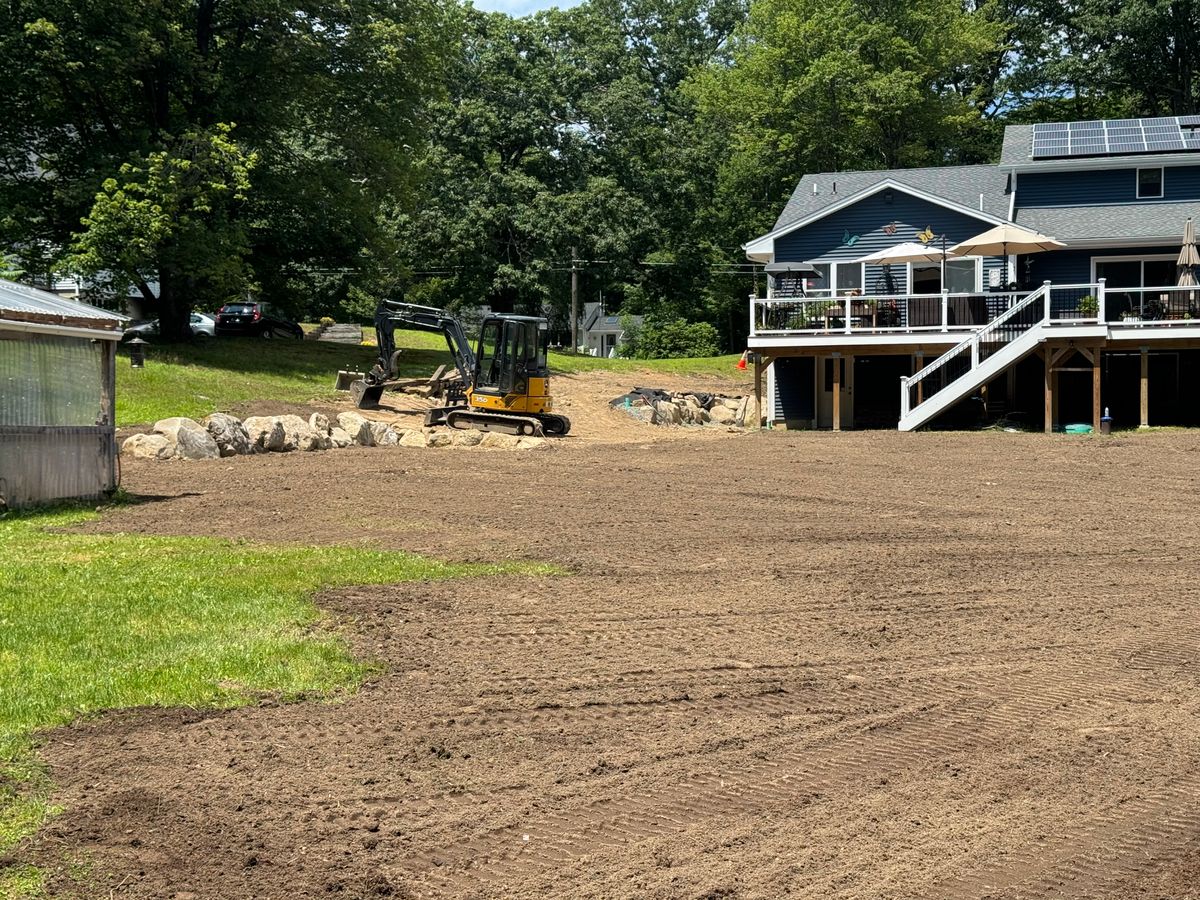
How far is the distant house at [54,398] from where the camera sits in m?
15.1

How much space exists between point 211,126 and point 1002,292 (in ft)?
69.8

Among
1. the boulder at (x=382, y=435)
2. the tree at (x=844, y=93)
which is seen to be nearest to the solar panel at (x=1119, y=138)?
the tree at (x=844, y=93)

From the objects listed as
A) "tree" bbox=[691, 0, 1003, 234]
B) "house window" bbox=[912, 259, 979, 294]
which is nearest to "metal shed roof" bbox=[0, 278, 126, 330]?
"house window" bbox=[912, 259, 979, 294]

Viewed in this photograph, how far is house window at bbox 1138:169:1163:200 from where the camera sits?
3391 centimetres

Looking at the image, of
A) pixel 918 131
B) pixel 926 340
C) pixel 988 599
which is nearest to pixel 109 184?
pixel 926 340

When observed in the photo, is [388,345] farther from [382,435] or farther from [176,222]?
[176,222]

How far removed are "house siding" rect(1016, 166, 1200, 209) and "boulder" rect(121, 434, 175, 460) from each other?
2360 centimetres

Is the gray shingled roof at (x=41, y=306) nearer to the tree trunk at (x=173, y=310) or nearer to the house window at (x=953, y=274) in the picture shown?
the tree trunk at (x=173, y=310)

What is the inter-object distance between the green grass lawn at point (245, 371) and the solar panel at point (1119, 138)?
15.4 m

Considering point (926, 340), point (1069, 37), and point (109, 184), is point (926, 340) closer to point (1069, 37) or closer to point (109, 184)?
point (109, 184)

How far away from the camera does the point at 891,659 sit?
8.66 meters

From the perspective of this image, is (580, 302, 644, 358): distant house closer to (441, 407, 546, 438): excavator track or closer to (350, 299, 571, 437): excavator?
(350, 299, 571, 437): excavator

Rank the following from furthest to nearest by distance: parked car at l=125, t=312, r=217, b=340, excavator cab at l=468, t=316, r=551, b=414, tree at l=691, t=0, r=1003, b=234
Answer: tree at l=691, t=0, r=1003, b=234 → parked car at l=125, t=312, r=217, b=340 → excavator cab at l=468, t=316, r=551, b=414

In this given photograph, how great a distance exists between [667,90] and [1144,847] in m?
68.2
